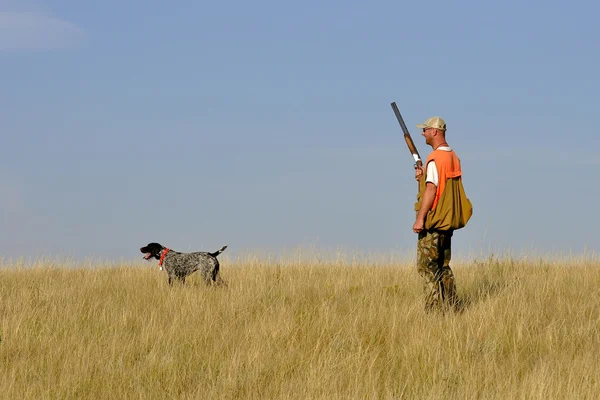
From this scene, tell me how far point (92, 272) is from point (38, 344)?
5.68 m

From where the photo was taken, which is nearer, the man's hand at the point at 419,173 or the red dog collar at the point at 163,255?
the man's hand at the point at 419,173

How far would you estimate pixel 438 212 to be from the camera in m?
8.50

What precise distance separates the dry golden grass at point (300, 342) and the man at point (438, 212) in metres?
0.35

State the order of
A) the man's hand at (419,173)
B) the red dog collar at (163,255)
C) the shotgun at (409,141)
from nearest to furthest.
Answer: the man's hand at (419,173) → the shotgun at (409,141) → the red dog collar at (163,255)

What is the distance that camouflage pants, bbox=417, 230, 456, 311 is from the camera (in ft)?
28.3

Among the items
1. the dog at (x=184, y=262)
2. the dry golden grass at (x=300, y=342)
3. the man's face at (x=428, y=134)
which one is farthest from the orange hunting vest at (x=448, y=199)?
the dog at (x=184, y=262)

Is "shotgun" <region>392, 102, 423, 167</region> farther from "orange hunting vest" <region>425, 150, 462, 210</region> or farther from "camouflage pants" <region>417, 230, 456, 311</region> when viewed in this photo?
"camouflage pants" <region>417, 230, 456, 311</region>

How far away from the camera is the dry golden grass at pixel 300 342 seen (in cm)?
641

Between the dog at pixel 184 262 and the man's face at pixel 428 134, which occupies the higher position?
the man's face at pixel 428 134

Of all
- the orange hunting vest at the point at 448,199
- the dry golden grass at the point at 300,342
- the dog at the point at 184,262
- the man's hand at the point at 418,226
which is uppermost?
the orange hunting vest at the point at 448,199

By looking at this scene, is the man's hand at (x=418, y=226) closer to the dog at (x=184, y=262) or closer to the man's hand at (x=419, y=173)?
the man's hand at (x=419, y=173)

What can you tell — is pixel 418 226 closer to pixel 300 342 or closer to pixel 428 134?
pixel 428 134

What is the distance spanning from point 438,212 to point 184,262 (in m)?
4.87

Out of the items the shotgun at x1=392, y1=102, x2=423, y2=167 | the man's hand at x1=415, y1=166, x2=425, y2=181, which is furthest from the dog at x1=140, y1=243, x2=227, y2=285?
the man's hand at x1=415, y1=166, x2=425, y2=181
